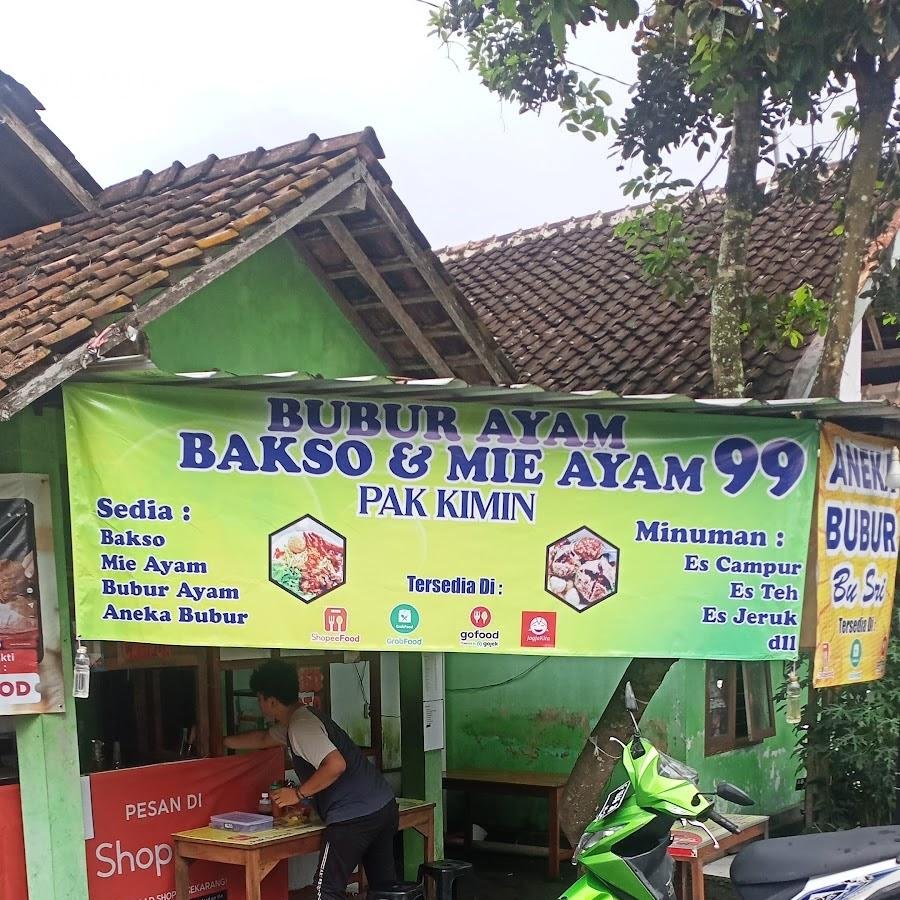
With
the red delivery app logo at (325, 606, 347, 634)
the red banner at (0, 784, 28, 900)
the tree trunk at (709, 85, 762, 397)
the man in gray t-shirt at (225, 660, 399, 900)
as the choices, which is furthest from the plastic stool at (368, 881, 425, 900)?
the tree trunk at (709, 85, 762, 397)

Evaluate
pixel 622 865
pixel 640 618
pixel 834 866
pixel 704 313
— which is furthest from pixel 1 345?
pixel 704 313

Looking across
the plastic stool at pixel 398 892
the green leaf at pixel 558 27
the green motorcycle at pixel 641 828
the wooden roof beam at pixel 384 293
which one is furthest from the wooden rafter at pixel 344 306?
the green motorcycle at pixel 641 828

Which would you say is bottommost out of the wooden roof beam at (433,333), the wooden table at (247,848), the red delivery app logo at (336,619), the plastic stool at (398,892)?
the plastic stool at (398,892)

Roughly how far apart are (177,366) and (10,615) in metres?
1.85

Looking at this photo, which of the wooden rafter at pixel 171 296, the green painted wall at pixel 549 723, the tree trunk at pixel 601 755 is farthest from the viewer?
the green painted wall at pixel 549 723

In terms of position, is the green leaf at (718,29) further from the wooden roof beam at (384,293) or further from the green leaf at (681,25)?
the wooden roof beam at (384,293)

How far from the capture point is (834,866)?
4.90 meters

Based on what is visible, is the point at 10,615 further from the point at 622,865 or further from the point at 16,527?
the point at 622,865

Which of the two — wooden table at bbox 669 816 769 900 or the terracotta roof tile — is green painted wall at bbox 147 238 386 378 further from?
wooden table at bbox 669 816 769 900

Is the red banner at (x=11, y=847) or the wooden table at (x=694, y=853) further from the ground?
the red banner at (x=11, y=847)

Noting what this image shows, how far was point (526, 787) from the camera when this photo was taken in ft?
31.4

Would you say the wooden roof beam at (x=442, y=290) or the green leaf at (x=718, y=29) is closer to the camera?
the green leaf at (x=718, y=29)

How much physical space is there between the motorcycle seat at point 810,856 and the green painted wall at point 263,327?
4038 millimetres

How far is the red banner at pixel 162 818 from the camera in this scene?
6281 millimetres
